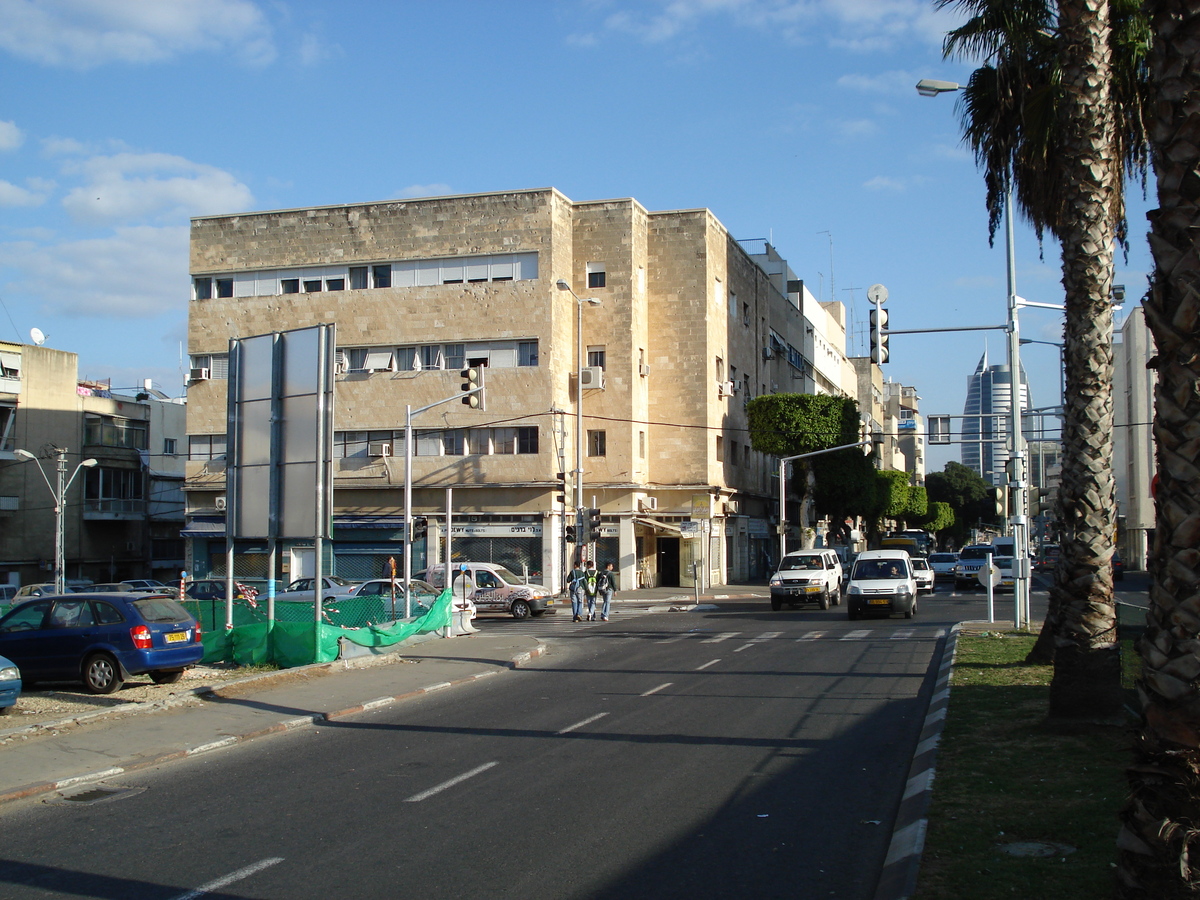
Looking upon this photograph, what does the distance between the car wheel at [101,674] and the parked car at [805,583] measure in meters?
22.5

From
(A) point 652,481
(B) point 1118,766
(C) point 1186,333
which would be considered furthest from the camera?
(A) point 652,481

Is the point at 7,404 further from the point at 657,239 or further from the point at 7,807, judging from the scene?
the point at 7,807

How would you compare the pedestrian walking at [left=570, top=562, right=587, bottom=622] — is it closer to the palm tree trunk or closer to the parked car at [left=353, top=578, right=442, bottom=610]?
the parked car at [left=353, top=578, right=442, bottom=610]

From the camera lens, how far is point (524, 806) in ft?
28.9

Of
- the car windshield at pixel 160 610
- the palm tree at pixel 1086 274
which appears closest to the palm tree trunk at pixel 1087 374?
the palm tree at pixel 1086 274

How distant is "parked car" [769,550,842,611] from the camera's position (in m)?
34.3

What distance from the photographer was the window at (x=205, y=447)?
5019 cm

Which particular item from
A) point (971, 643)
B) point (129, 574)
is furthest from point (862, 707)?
point (129, 574)

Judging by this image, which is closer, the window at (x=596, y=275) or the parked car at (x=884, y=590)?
the parked car at (x=884, y=590)

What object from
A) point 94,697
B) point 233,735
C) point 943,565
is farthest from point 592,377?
point 233,735

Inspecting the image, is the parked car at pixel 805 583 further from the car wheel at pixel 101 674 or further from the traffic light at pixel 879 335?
the car wheel at pixel 101 674

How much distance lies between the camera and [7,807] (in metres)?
9.22

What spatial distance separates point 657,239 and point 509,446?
41.3ft

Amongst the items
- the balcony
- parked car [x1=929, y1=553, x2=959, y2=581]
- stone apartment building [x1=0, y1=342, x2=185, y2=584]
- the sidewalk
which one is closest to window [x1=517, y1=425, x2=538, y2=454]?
stone apartment building [x1=0, y1=342, x2=185, y2=584]
